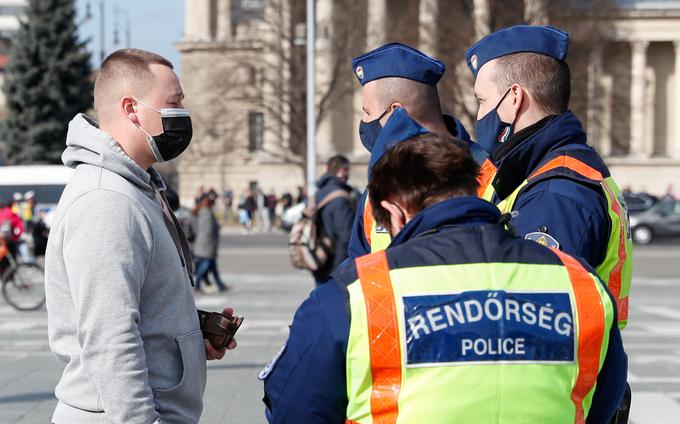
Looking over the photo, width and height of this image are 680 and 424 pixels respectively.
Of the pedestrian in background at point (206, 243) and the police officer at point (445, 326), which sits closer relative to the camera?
the police officer at point (445, 326)

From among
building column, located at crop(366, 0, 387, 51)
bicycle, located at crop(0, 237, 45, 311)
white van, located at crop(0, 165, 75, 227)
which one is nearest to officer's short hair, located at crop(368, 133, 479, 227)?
bicycle, located at crop(0, 237, 45, 311)

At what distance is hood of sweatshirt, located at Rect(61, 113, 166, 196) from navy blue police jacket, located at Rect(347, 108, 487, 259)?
29.5 inches

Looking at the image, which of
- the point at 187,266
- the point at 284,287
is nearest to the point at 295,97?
the point at 284,287

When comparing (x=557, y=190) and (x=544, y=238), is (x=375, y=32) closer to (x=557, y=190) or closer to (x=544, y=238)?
(x=557, y=190)

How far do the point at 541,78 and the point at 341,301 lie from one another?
1821 millimetres

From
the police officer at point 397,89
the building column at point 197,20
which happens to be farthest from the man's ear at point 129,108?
the building column at point 197,20

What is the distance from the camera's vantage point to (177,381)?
3611mm

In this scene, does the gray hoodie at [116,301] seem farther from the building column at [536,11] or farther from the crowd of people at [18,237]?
the building column at [536,11]

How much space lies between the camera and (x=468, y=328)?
266cm

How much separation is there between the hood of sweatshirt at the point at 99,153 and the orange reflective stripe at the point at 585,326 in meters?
1.51

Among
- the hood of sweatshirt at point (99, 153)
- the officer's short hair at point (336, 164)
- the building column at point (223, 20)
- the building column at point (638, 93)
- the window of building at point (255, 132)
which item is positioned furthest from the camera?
the building column at point (638, 93)

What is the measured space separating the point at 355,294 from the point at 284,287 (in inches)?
703

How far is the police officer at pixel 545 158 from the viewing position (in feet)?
12.3

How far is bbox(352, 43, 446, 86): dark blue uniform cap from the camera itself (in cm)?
476
